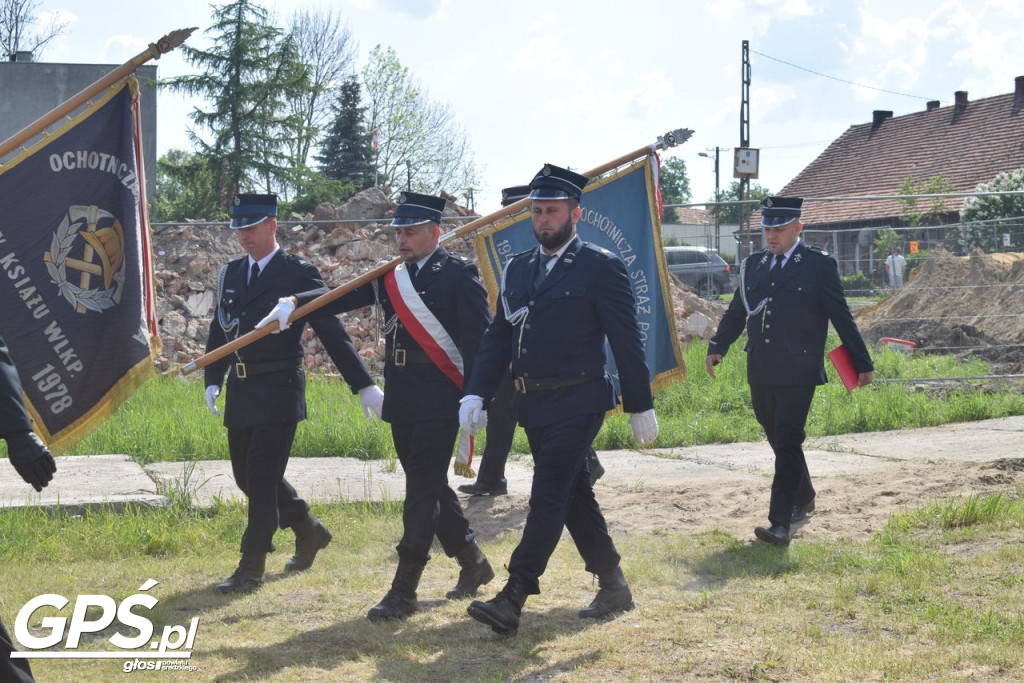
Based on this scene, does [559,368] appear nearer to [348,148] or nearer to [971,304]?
[971,304]

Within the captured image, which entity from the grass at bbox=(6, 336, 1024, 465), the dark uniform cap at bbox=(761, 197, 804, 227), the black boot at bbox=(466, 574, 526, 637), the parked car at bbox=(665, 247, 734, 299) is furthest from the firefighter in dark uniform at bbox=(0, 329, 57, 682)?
the parked car at bbox=(665, 247, 734, 299)

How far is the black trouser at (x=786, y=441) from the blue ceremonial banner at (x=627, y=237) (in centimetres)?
188

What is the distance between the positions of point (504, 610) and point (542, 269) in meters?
1.55

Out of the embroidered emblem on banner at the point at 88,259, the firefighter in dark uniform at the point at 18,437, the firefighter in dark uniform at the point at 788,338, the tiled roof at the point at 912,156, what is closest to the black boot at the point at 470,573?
the firefighter in dark uniform at the point at 788,338

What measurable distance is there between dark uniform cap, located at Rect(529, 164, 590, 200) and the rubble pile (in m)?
9.05

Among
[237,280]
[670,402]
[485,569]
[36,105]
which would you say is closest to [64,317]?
[237,280]

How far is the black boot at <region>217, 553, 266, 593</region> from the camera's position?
6254 millimetres

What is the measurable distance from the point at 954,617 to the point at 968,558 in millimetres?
1101

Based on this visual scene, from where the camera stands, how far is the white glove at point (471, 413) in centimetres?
546

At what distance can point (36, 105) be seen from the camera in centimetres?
3453

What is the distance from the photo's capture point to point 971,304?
561 inches

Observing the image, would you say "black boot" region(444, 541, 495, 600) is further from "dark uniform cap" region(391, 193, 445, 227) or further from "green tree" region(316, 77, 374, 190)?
"green tree" region(316, 77, 374, 190)

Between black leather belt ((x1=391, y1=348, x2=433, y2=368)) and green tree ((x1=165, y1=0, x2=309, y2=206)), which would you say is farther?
green tree ((x1=165, y1=0, x2=309, y2=206))

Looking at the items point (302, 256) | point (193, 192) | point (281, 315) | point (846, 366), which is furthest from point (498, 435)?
point (193, 192)
